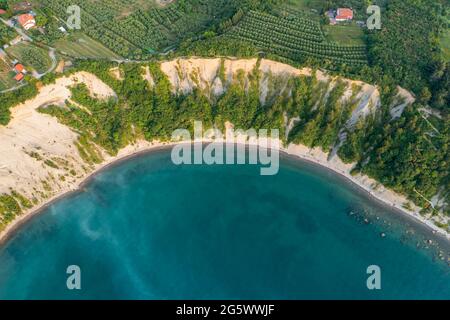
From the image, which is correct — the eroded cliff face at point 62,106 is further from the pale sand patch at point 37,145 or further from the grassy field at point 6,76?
the grassy field at point 6,76

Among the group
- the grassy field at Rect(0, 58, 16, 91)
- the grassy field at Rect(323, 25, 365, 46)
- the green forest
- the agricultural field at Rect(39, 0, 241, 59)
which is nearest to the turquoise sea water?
the green forest

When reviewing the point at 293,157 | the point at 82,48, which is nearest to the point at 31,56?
the point at 82,48

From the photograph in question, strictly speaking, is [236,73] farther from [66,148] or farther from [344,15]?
[66,148]

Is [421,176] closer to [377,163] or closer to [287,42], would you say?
[377,163]

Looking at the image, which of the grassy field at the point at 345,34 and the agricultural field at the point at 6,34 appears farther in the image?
the grassy field at the point at 345,34

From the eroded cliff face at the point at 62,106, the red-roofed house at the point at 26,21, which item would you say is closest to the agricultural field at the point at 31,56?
the red-roofed house at the point at 26,21

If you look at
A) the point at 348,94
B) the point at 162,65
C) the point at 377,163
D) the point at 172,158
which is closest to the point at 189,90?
the point at 162,65
